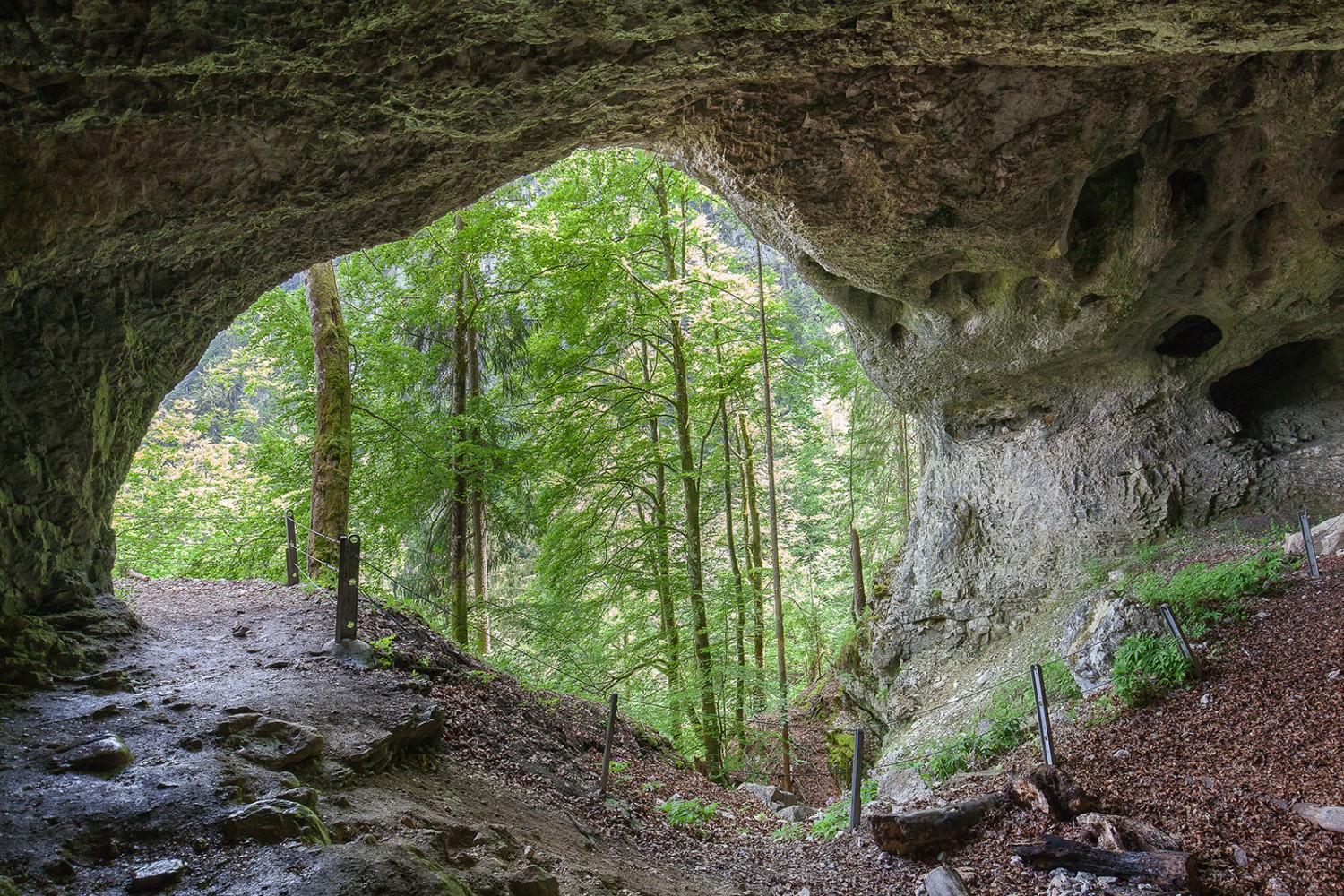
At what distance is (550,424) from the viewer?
11.9 metres

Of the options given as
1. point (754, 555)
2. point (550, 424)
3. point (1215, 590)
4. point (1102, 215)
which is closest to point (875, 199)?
point (1102, 215)

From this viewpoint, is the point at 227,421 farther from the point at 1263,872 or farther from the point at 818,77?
the point at 1263,872

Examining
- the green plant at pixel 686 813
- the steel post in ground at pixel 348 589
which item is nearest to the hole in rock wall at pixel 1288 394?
the green plant at pixel 686 813

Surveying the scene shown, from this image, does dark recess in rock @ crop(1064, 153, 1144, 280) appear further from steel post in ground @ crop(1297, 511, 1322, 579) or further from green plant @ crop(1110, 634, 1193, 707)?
green plant @ crop(1110, 634, 1193, 707)

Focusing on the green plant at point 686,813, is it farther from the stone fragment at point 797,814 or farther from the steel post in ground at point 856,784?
the steel post in ground at point 856,784

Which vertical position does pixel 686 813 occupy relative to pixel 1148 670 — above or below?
below

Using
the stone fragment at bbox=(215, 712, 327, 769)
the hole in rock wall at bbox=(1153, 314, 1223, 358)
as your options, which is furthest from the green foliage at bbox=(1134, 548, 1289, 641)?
the stone fragment at bbox=(215, 712, 327, 769)

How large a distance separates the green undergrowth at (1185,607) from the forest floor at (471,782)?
0.16m

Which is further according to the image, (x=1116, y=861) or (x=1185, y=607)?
(x=1185, y=607)

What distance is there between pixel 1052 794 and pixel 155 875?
217 inches

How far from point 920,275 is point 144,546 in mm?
13401

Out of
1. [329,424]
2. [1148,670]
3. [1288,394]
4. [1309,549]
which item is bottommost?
[1148,670]

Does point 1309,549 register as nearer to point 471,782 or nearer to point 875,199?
point 875,199

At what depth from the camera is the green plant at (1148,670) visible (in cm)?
616
